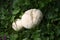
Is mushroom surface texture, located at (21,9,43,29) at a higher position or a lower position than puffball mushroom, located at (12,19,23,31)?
higher

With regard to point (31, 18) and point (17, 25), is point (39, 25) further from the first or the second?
point (17, 25)

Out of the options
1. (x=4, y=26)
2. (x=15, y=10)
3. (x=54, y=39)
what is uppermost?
(x=15, y=10)

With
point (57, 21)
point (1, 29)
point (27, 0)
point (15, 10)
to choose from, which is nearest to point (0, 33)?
point (1, 29)

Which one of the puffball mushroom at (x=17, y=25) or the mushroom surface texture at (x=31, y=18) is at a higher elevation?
the mushroom surface texture at (x=31, y=18)

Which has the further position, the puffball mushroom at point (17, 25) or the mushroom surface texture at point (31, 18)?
the puffball mushroom at point (17, 25)

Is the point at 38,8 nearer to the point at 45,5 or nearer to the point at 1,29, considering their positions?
the point at 45,5
